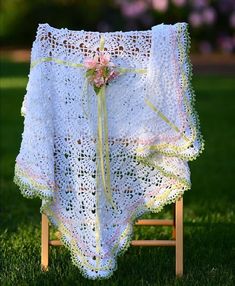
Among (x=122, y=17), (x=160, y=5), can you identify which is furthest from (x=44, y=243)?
(x=122, y=17)

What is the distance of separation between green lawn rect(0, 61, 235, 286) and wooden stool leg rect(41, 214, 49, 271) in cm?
4

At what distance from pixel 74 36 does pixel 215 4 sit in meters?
14.5

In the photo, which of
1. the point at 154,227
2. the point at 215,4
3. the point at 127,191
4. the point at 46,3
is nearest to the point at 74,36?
the point at 127,191

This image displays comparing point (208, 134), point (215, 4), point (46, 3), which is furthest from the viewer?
point (46, 3)

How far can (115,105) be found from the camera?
3.98 m

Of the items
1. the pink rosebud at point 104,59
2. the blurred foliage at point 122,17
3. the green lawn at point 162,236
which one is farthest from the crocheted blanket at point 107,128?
the blurred foliage at point 122,17

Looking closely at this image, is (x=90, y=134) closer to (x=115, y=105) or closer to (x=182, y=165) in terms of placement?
(x=115, y=105)

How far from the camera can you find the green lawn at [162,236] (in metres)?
3.96

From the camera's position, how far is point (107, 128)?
396 centimetres

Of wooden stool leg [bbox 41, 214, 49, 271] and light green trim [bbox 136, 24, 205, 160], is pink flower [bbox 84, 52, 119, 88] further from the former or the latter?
wooden stool leg [bbox 41, 214, 49, 271]

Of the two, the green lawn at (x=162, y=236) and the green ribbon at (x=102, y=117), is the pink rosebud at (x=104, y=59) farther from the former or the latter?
the green lawn at (x=162, y=236)

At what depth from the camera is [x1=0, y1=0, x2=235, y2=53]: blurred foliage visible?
17.7 metres

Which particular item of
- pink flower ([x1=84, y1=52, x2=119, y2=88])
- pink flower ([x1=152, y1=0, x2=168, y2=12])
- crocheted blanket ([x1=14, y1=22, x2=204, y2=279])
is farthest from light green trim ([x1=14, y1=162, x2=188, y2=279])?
pink flower ([x1=152, y1=0, x2=168, y2=12])

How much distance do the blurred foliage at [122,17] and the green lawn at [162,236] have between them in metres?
9.73
